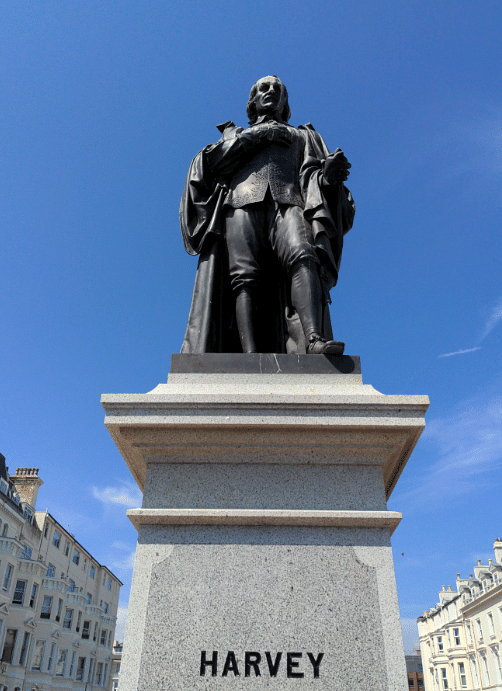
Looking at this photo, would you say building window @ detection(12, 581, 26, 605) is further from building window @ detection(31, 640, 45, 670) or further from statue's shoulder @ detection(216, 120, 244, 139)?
statue's shoulder @ detection(216, 120, 244, 139)

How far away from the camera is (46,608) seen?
139 feet

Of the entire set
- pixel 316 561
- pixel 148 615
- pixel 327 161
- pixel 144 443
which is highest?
pixel 327 161

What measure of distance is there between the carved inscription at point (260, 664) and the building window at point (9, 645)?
41.4 metres

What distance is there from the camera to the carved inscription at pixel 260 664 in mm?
2639

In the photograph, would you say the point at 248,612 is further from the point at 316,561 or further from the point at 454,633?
the point at 454,633

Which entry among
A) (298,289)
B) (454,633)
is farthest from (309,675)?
(454,633)

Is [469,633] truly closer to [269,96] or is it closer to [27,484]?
[27,484]

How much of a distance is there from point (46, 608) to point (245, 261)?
154ft

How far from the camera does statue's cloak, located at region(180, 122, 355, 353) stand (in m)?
4.35

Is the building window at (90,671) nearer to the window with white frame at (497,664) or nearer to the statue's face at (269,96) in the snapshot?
the window with white frame at (497,664)

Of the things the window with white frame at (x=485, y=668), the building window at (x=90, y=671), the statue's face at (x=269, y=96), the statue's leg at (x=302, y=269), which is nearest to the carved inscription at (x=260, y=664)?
the statue's leg at (x=302, y=269)

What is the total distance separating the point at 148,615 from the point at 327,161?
3.68 m

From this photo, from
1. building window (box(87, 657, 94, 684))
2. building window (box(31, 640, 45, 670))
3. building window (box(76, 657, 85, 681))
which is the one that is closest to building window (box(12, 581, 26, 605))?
building window (box(31, 640, 45, 670))

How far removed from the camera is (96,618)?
5284 cm
